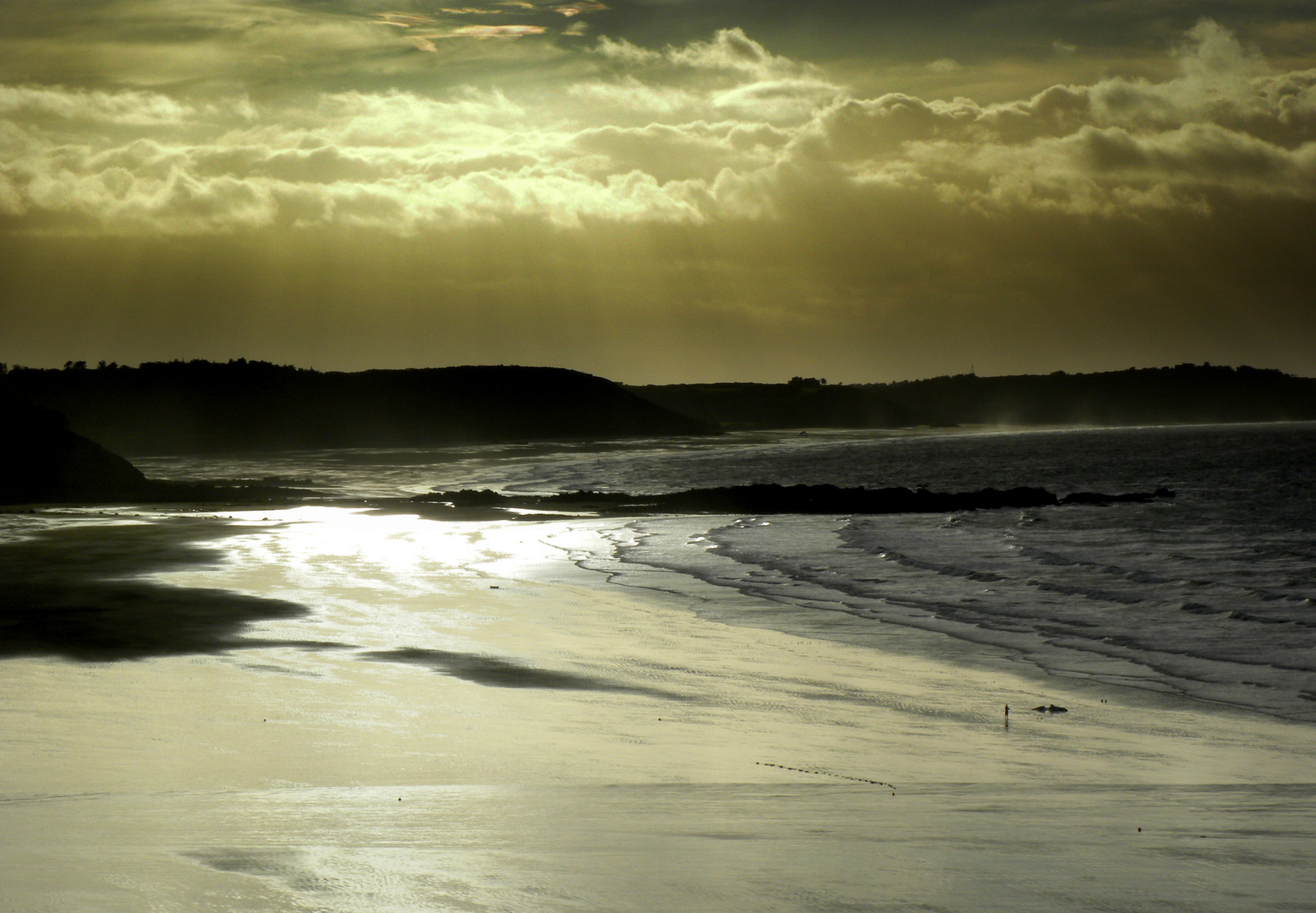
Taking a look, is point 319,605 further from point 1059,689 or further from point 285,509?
point 285,509

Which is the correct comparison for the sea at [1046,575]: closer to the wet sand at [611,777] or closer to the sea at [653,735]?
the sea at [653,735]

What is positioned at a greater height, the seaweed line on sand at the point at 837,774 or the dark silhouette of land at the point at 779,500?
the seaweed line on sand at the point at 837,774

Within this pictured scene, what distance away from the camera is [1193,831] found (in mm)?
6996

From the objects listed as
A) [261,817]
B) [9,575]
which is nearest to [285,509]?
[9,575]

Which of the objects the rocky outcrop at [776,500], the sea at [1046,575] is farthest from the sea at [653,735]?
the rocky outcrop at [776,500]

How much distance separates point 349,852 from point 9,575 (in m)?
20.0

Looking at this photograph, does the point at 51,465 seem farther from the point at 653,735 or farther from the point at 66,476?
the point at 653,735

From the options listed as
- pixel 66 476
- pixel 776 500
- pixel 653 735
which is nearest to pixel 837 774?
Result: pixel 653 735

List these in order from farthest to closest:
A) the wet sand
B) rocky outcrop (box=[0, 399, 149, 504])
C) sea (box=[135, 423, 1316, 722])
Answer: rocky outcrop (box=[0, 399, 149, 504]) < sea (box=[135, 423, 1316, 722]) < the wet sand

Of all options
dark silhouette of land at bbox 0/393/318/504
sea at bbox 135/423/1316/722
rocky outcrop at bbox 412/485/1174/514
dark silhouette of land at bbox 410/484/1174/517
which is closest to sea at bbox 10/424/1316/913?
sea at bbox 135/423/1316/722

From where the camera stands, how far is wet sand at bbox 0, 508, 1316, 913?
5.73m

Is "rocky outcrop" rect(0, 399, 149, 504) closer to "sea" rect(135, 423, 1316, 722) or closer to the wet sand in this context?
"sea" rect(135, 423, 1316, 722)

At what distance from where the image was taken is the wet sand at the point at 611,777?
573cm

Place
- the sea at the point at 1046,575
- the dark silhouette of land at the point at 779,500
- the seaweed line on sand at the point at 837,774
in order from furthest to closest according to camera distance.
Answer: the dark silhouette of land at the point at 779,500 < the sea at the point at 1046,575 < the seaweed line on sand at the point at 837,774
